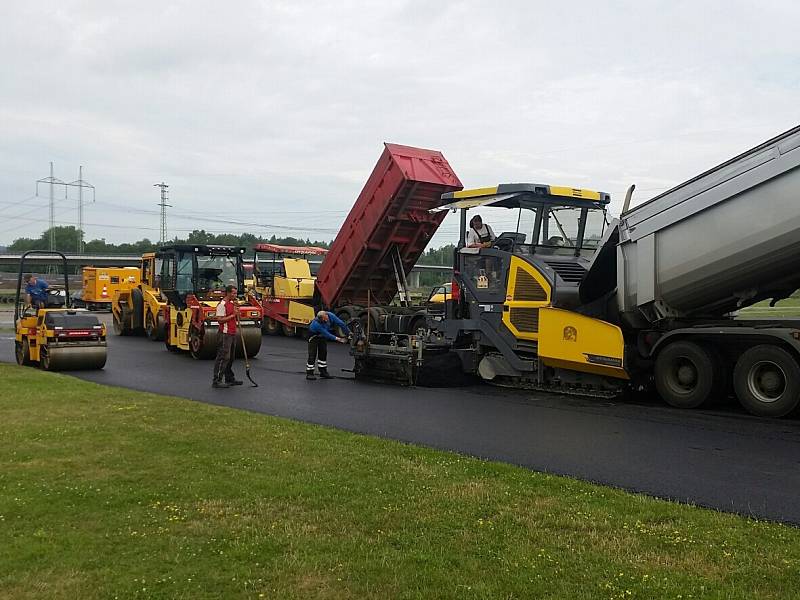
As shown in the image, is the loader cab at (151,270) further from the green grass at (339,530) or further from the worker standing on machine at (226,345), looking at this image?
the green grass at (339,530)

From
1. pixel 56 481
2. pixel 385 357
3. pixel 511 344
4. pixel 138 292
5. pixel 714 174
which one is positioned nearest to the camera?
pixel 56 481

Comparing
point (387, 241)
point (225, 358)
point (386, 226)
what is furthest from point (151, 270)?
point (225, 358)

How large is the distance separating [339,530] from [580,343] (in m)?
6.14

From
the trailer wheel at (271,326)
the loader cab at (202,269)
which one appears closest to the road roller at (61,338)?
A: the loader cab at (202,269)

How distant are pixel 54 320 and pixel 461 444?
9.04 metres

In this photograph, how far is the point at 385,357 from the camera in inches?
479

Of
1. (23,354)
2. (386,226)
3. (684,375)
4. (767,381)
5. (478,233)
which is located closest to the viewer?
(767,381)

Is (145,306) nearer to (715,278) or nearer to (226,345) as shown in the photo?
(226,345)

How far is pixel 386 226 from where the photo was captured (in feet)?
54.7

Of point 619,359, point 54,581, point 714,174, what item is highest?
point 714,174

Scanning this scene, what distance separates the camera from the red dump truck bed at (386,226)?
15891mm

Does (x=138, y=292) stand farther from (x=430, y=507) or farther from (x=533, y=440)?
(x=430, y=507)

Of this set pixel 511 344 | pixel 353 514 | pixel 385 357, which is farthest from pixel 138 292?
pixel 353 514

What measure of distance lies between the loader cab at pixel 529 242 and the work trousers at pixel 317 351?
2600 millimetres
